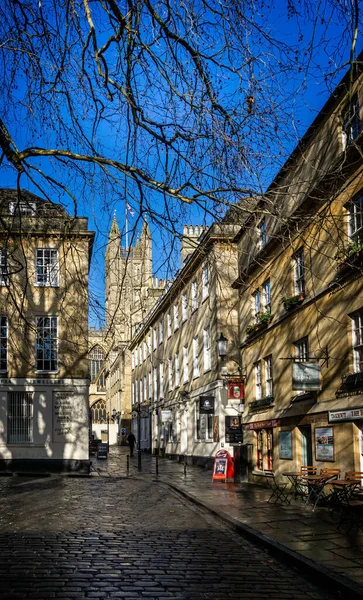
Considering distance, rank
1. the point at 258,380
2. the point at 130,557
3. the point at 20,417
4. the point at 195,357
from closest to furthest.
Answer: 1. the point at 130,557
2. the point at 258,380
3. the point at 20,417
4. the point at 195,357

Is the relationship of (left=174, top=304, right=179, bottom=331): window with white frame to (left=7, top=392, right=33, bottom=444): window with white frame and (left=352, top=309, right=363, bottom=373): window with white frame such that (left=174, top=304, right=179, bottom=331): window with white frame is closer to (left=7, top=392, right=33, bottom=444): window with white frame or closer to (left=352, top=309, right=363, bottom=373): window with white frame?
(left=7, top=392, right=33, bottom=444): window with white frame

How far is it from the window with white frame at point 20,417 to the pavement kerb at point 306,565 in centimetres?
1921

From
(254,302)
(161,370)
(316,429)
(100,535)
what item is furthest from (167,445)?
(100,535)

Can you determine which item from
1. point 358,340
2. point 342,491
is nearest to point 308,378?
point 358,340

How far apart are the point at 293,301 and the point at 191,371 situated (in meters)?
19.2

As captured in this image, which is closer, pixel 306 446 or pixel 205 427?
pixel 306 446

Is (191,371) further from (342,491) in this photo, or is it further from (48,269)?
(342,491)

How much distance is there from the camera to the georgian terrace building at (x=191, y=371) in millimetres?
29875

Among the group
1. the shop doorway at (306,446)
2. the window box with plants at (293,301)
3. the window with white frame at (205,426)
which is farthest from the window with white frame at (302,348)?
the window with white frame at (205,426)

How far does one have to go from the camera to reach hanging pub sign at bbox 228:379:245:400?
24.4 metres

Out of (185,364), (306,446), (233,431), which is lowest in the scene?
(306,446)

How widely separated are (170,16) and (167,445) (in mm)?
39080

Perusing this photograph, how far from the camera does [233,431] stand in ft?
76.9

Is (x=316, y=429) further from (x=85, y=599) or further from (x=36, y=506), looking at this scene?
(x=85, y=599)
